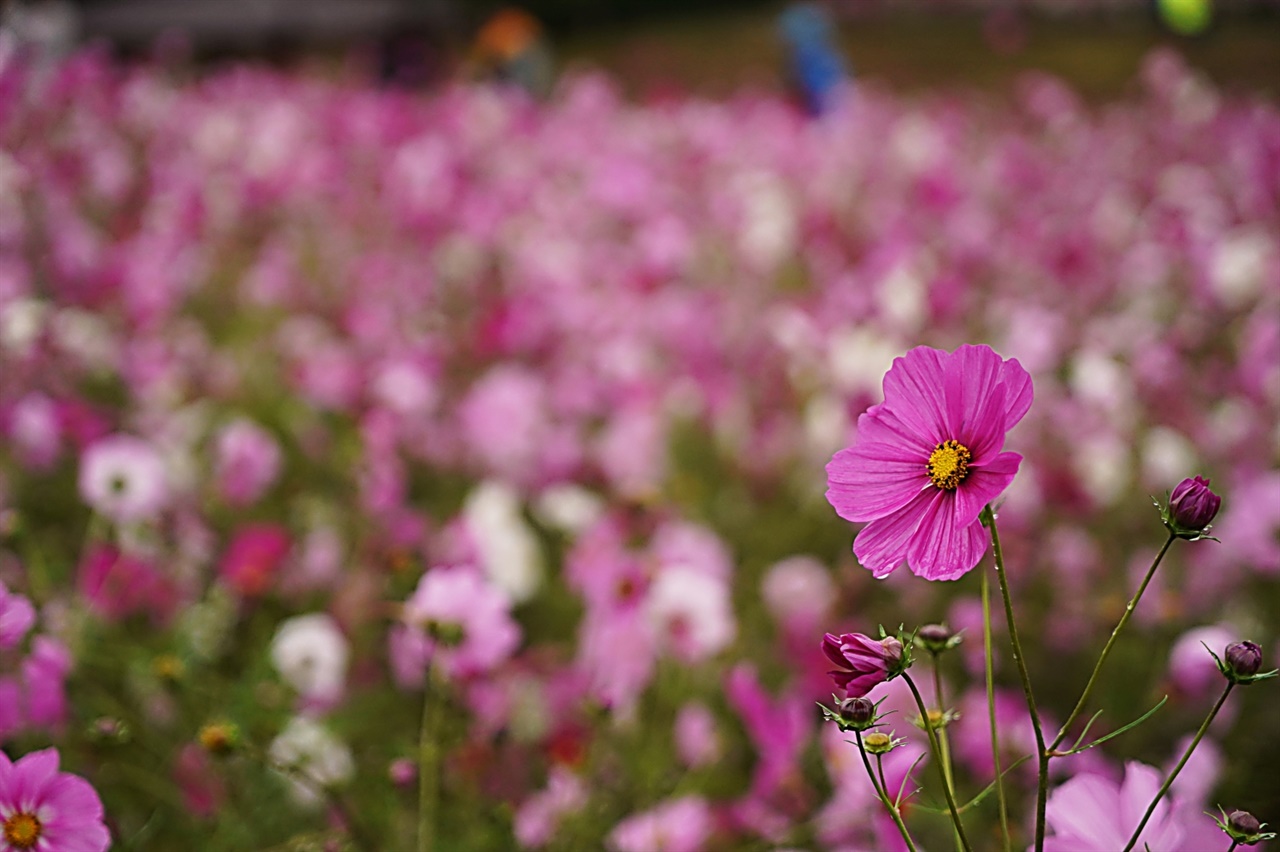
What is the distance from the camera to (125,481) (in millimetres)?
811

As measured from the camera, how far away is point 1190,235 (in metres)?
1.37

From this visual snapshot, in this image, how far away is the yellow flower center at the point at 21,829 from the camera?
34 cm

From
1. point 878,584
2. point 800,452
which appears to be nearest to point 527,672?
point 878,584

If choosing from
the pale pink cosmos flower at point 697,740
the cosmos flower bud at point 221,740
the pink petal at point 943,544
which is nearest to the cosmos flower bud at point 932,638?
the pink petal at point 943,544

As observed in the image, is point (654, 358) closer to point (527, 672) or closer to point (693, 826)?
point (527, 672)

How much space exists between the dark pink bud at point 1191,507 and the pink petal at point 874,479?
69mm

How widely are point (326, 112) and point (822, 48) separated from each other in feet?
6.06

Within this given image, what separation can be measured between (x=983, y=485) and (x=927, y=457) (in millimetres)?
29

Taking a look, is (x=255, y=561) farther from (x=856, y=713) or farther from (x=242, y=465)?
(x=856, y=713)

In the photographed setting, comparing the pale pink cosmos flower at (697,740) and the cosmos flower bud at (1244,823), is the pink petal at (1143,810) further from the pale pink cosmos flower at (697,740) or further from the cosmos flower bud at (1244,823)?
the pale pink cosmos flower at (697,740)

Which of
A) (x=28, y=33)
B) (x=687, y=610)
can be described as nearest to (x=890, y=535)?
(x=687, y=610)

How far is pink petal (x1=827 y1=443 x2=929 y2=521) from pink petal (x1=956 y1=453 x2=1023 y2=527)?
0.02 meters

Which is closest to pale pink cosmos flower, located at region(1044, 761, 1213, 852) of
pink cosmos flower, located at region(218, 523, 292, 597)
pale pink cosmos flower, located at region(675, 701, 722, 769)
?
pale pink cosmos flower, located at region(675, 701, 722, 769)

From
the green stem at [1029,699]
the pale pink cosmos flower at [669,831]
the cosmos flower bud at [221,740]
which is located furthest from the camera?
the pale pink cosmos flower at [669,831]
